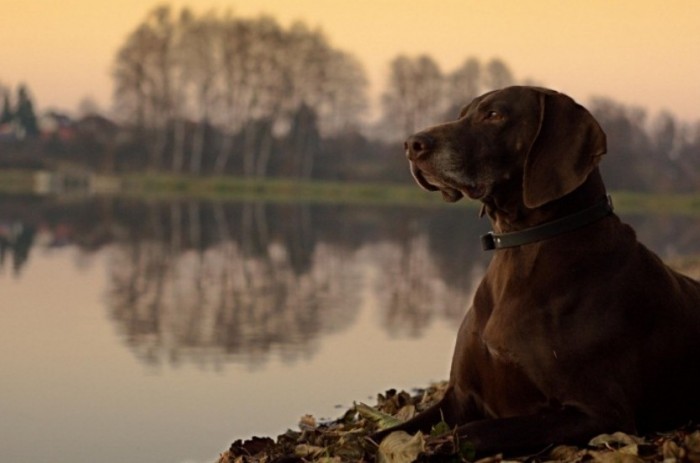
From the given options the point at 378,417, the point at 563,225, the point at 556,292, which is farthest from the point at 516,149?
the point at 378,417

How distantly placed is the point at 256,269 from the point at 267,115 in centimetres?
4755

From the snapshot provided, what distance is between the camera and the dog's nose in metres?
4.00

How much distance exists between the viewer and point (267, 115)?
6512 cm

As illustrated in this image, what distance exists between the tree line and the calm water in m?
39.5

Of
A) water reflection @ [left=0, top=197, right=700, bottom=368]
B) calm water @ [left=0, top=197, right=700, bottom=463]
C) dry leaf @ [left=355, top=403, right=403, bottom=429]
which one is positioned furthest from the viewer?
water reflection @ [left=0, top=197, right=700, bottom=368]

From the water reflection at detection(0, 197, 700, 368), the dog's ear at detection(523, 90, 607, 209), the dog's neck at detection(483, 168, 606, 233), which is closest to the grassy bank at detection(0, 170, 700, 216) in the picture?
the water reflection at detection(0, 197, 700, 368)

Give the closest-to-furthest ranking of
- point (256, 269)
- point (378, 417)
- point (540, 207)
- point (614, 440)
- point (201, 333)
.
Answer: point (614, 440) → point (540, 207) → point (378, 417) → point (201, 333) → point (256, 269)

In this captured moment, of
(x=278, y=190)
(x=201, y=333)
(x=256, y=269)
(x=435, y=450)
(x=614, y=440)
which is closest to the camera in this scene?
(x=614, y=440)

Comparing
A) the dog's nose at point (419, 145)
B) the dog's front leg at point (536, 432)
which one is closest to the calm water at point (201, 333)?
the dog's front leg at point (536, 432)

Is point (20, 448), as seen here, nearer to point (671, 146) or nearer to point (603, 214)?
point (603, 214)

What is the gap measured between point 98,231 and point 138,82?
125 feet

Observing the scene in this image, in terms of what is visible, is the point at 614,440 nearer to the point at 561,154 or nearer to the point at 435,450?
the point at 435,450

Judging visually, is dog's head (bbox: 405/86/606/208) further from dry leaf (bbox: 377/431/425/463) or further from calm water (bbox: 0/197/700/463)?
calm water (bbox: 0/197/700/463)

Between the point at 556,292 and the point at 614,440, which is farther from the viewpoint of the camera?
the point at 556,292
